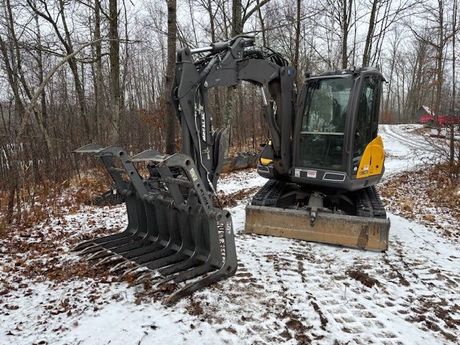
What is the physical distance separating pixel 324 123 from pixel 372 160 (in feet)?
3.07

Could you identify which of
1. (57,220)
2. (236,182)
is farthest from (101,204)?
(236,182)

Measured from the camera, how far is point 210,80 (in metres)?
4.33

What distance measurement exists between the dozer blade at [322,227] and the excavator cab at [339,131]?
52 centimetres

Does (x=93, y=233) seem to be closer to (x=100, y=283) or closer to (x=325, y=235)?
(x=100, y=283)

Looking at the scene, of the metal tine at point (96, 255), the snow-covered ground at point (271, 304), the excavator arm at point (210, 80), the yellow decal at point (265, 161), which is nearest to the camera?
the snow-covered ground at point (271, 304)

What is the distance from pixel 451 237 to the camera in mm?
6113

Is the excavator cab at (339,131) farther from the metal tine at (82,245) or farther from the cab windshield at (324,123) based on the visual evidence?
the metal tine at (82,245)

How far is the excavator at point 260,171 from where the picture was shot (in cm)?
404

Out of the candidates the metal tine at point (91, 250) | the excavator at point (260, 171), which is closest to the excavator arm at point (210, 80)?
the excavator at point (260, 171)

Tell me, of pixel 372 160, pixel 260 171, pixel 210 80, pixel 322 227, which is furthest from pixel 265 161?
pixel 210 80

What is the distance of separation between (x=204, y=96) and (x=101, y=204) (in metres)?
4.80

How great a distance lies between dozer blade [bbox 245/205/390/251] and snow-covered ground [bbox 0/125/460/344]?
7.1 inches

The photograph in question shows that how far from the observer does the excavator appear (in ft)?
13.3

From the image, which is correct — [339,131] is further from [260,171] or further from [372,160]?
[260,171]
